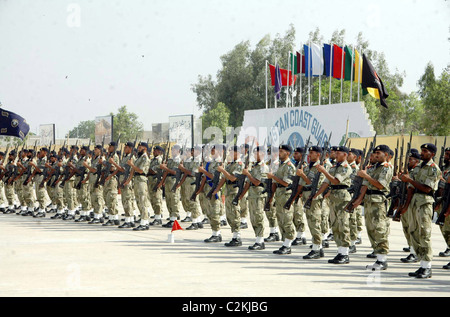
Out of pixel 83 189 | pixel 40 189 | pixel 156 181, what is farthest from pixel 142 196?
pixel 40 189

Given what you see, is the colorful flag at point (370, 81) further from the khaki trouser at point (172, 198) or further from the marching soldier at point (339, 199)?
the marching soldier at point (339, 199)

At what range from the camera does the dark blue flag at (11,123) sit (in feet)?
74.3

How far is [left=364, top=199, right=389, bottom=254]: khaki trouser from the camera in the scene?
8.54 metres

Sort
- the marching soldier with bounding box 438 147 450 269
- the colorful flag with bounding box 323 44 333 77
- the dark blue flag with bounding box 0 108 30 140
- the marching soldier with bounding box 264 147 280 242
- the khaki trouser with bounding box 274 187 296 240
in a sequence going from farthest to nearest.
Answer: the colorful flag with bounding box 323 44 333 77 → the dark blue flag with bounding box 0 108 30 140 → the marching soldier with bounding box 264 147 280 242 → the khaki trouser with bounding box 274 187 296 240 → the marching soldier with bounding box 438 147 450 269

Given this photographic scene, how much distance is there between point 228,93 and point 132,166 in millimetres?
47663

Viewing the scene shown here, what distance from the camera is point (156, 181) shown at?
48.2 feet

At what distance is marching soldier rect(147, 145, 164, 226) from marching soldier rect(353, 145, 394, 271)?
673 centimetres

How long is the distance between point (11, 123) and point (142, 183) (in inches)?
437

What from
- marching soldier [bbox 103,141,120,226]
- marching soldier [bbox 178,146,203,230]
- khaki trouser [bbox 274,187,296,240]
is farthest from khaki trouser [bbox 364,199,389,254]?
marching soldier [bbox 103,141,120,226]

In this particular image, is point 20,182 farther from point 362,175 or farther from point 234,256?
point 362,175

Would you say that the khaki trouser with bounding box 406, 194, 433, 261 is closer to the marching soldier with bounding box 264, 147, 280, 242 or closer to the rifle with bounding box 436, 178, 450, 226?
the rifle with bounding box 436, 178, 450, 226

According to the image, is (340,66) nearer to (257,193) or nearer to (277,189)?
(257,193)

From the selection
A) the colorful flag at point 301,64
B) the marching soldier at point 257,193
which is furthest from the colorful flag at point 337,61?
the marching soldier at point 257,193
